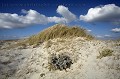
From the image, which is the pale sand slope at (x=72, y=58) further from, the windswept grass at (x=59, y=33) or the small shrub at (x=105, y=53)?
the windswept grass at (x=59, y=33)

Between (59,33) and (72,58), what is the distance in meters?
4.15

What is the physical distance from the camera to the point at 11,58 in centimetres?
1221

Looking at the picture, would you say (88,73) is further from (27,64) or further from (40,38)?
(40,38)

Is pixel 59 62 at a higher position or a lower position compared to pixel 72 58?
lower

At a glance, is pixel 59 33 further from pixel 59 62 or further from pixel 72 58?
pixel 59 62

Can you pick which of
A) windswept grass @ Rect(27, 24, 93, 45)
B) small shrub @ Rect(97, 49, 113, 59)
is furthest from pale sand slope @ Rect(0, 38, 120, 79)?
windswept grass @ Rect(27, 24, 93, 45)

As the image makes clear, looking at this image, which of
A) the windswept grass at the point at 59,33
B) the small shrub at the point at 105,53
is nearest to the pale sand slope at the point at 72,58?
the small shrub at the point at 105,53

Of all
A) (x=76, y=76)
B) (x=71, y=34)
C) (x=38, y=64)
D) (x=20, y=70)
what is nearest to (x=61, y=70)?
(x=76, y=76)

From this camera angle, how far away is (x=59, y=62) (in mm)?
10336

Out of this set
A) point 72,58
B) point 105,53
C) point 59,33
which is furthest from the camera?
point 59,33

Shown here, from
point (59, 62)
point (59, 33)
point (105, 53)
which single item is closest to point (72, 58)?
point (59, 62)

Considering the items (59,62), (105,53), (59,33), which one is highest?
(59,33)

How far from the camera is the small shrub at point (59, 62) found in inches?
405

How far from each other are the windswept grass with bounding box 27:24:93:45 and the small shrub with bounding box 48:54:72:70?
3.91m
